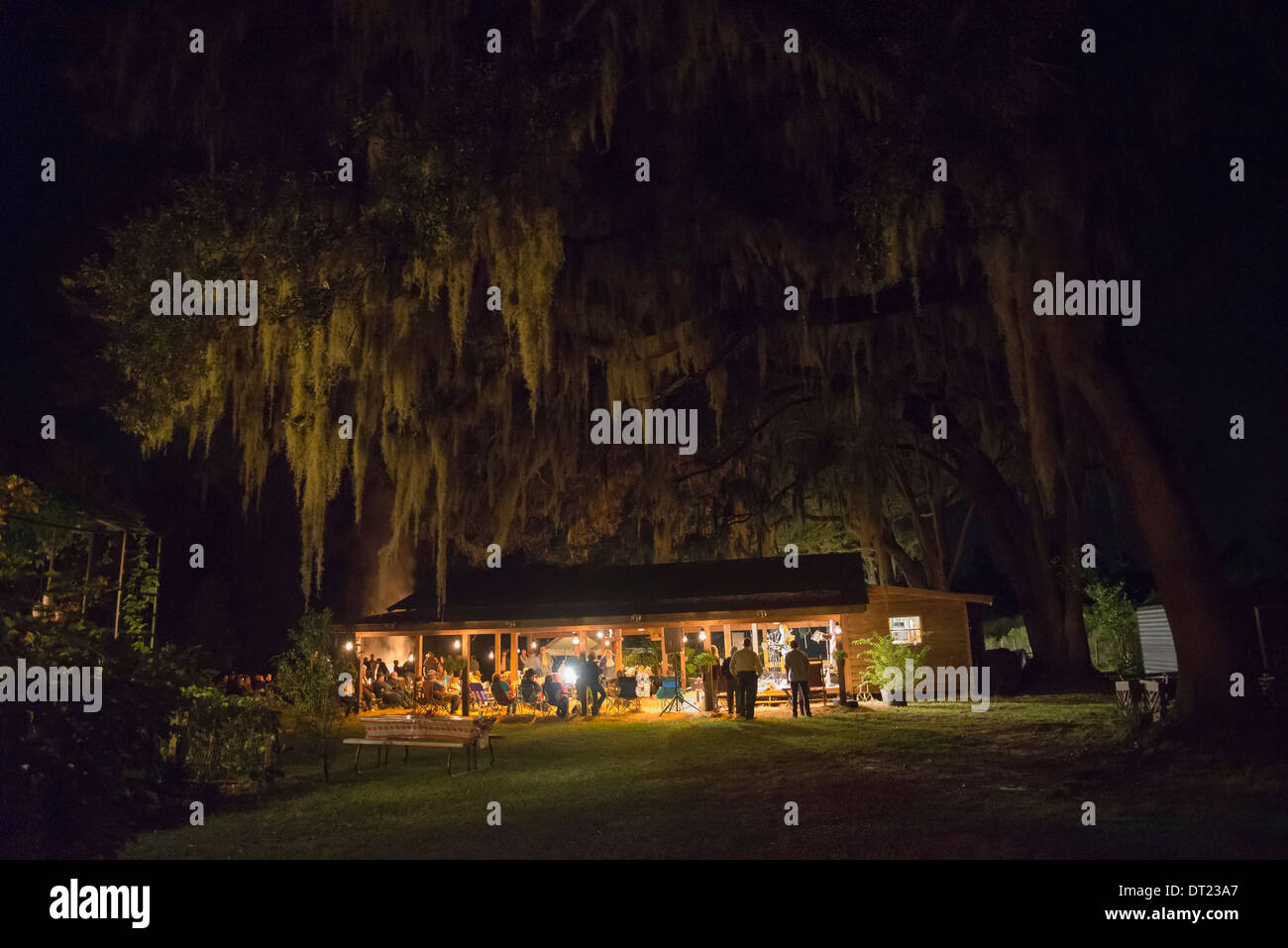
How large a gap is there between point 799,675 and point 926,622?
4656 millimetres

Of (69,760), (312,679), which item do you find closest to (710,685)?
(312,679)

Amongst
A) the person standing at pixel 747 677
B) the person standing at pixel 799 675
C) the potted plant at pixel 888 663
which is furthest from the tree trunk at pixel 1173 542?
the potted plant at pixel 888 663

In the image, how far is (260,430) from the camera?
11.3 metres

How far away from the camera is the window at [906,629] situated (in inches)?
706

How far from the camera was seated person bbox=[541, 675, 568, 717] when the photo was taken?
1634 centimetres

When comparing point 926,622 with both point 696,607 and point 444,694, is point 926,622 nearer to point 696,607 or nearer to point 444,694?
point 696,607

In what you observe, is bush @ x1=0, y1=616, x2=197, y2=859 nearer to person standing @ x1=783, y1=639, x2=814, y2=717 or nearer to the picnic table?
the picnic table

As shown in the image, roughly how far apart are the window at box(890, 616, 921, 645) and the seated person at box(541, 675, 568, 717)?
664 cm

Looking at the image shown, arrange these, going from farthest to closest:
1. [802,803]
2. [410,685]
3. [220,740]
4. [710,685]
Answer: [410,685] < [710,685] < [220,740] < [802,803]

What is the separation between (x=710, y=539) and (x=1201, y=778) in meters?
16.5

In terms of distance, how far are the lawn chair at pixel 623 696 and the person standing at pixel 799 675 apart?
10.9 ft

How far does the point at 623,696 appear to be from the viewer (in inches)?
656
